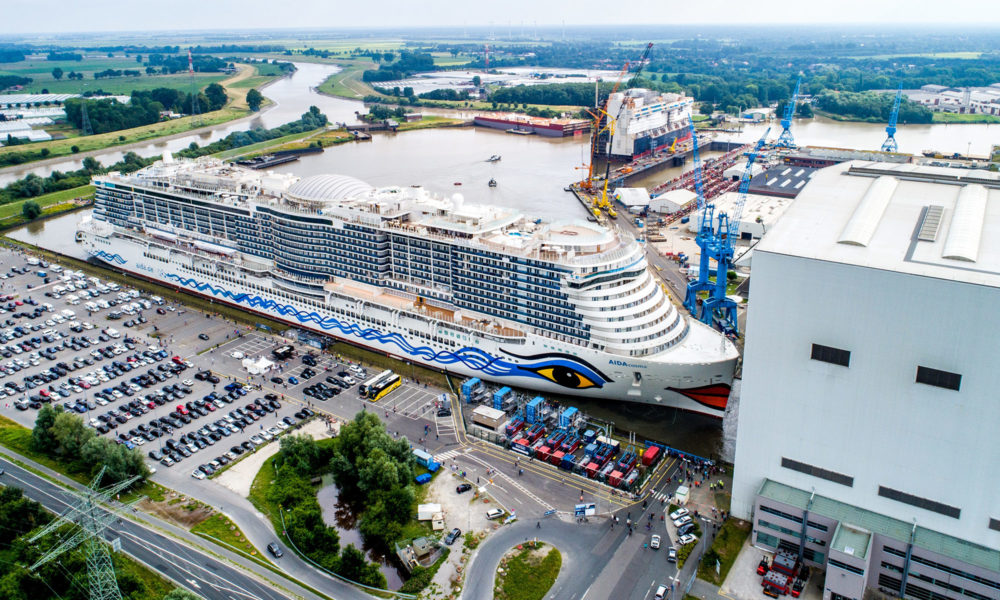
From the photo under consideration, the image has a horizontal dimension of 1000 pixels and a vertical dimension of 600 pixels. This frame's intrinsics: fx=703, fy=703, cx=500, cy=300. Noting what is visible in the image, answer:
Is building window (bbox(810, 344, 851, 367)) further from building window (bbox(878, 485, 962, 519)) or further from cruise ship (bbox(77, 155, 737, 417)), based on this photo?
cruise ship (bbox(77, 155, 737, 417))

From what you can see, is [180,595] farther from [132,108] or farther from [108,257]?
[132,108]

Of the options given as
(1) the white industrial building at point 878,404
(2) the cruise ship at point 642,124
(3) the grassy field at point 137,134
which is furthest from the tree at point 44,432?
(3) the grassy field at point 137,134

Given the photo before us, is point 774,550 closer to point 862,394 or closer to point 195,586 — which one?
point 862,394

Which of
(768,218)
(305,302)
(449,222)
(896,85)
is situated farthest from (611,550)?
(896,85)

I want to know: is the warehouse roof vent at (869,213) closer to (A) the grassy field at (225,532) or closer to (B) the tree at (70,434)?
(A) the grassy field at (225,532)

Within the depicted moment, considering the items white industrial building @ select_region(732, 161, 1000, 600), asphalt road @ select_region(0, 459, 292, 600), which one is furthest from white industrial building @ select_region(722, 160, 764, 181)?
asphalt road @ select_region(0, 459, 292, 600)
